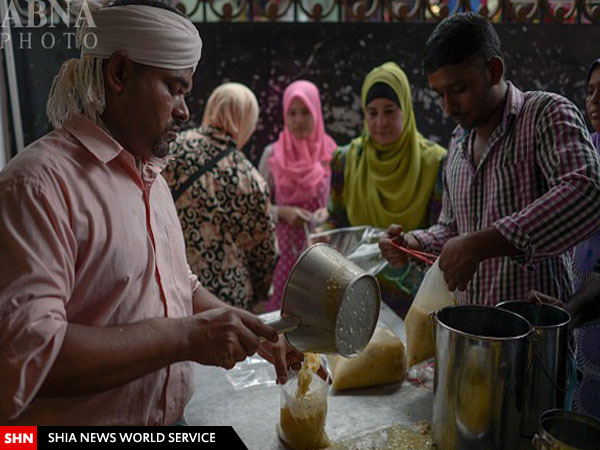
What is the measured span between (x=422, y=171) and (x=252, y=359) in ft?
5.01

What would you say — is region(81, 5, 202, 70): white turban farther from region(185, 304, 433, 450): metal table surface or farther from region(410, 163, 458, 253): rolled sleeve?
region(410, 163, 458, 253): rolled sleeve

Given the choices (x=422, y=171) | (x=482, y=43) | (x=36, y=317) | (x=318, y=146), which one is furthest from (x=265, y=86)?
(x=36, y=317)

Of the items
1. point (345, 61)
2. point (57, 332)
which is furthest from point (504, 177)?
point (345, 61)

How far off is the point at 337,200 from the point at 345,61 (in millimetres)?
1460

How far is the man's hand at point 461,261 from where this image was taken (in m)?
1.49

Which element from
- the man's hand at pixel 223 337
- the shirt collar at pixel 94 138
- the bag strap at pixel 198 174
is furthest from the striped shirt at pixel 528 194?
the bag strap at pixel 198 174

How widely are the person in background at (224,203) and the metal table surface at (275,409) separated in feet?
4.09

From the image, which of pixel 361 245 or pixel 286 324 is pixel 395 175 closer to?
pixel 361 245

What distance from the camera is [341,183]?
3.26 m

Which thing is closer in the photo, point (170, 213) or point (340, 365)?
point (170, 213)

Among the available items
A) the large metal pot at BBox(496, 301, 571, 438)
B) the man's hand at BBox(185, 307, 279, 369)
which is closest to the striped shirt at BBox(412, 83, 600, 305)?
the large metal pot at BBox(496, 301, 571, 438)

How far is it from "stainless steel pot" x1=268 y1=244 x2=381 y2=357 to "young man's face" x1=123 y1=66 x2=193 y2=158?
0.45 meters

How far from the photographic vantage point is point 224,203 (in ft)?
A: 9.51

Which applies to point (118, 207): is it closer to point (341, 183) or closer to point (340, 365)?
point (340, 365)
